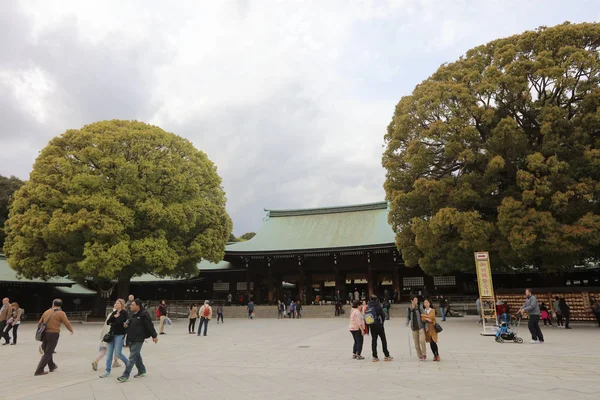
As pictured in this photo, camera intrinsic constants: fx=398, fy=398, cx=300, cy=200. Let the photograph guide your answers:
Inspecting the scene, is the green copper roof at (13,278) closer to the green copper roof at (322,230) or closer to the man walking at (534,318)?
the green copper roof at (322,230)

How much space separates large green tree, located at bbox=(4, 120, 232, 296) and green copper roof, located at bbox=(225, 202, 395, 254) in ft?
25.1

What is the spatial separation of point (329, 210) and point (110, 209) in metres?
20.6

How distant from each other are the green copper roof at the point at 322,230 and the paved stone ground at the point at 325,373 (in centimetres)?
1715

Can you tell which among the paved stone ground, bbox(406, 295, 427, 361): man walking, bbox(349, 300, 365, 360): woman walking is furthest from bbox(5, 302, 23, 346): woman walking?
bbox(406, 295, 427, 361): man walking

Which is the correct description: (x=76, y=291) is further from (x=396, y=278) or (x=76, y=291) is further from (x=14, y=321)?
(x=396, y=278)

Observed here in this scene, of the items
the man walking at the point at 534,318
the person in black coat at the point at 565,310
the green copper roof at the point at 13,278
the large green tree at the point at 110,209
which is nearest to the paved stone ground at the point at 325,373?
the man walking at the point at 534,318

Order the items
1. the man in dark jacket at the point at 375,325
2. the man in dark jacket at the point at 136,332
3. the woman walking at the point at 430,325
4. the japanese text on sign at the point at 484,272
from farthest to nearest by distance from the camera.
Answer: the japanese text on sign at the point at 484,272
the man in dark jacket at the point at 375,325
the woman walking at the point at 430,325
the man in dark jacket at the point at 136,332

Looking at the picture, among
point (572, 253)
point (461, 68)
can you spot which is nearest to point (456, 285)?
point (572, 253)

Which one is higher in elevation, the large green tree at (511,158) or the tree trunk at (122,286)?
the large green tree at (511,158)

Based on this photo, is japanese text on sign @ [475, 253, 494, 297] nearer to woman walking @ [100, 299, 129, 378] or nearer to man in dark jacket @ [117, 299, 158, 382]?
man in dark jacket @ [117, 299, 158, 382]

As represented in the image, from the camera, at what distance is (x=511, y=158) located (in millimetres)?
17172

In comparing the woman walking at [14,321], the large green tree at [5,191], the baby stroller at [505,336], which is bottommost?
the baby stroller at [505,336]

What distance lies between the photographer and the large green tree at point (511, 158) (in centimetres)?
1529

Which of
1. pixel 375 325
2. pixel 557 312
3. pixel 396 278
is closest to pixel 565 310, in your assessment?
pixel 557 312
